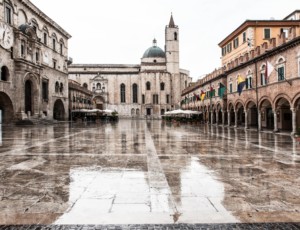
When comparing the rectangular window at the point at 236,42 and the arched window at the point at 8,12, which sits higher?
the arched window at the point at 8,12

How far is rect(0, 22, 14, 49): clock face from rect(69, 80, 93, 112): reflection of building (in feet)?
68.9

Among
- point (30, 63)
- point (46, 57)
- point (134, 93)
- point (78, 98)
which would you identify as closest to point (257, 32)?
point (30, 63)

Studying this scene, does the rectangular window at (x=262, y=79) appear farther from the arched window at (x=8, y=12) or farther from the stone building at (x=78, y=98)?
the stone building at (x=78, y=98)

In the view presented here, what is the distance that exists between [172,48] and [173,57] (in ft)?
9.03

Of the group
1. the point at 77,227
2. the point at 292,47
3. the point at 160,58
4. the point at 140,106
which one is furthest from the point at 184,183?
the point at 160,58

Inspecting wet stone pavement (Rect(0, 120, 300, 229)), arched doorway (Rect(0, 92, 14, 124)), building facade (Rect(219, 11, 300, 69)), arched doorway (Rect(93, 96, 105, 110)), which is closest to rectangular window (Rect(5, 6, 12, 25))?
arched doorway (Rect(0, 92, 14, 124))

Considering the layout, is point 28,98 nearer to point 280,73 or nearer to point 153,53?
point 280,73

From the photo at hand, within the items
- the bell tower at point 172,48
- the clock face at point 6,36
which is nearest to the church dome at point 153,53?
the bell tower at point 172,48

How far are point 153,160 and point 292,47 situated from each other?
16773 millimetres

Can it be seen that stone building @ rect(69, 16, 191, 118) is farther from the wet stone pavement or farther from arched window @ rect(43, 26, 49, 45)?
the wet stone pavement

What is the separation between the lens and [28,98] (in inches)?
1505

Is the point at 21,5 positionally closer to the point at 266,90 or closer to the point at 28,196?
the point at 266,90

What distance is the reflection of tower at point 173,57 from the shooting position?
281ft

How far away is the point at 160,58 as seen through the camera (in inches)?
3533
